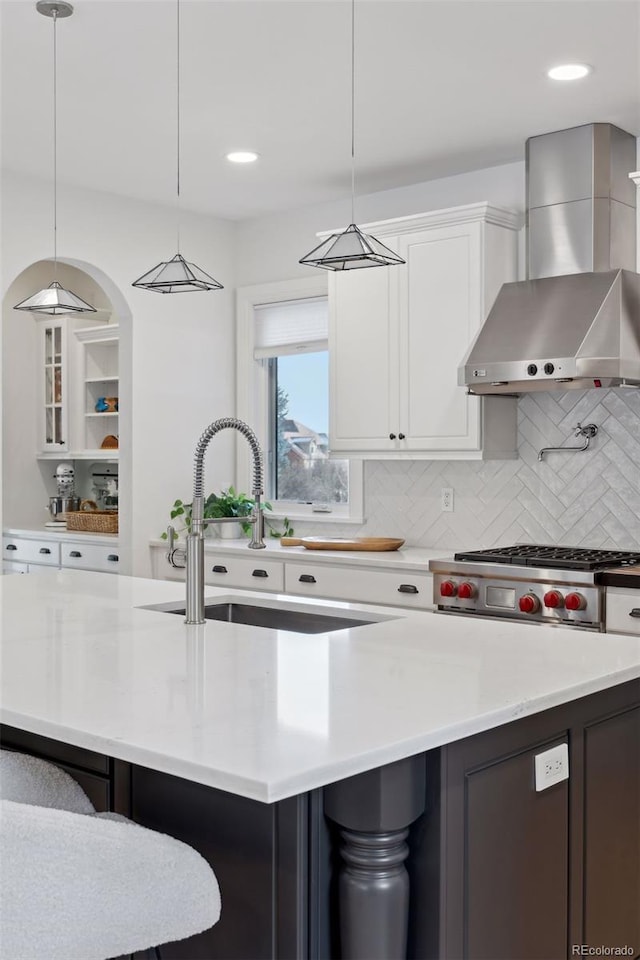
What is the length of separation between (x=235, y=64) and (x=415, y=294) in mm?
1456

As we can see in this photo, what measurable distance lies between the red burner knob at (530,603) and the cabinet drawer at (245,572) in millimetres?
1386

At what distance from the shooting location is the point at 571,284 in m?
4.11

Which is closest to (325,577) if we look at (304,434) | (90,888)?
(304,434)

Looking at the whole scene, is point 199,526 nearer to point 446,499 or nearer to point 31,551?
point 446,499

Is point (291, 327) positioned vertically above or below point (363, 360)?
above

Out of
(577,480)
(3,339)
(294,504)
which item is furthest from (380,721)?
(3,339)

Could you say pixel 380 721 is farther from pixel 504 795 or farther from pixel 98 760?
pixel 98 760

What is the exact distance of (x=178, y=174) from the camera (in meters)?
4.73

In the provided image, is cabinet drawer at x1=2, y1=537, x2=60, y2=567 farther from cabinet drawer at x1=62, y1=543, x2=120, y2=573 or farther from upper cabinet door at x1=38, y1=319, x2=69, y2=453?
upper cabinet door at x1=38, y1=319, x2=69, y2=453

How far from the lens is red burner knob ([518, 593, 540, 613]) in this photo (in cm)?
383

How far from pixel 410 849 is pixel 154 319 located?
4.18 metres

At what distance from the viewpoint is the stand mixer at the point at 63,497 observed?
22.4 feet

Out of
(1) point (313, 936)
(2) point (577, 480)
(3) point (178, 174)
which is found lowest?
(1) point (313, 936)

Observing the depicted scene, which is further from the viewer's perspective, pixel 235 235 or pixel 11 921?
pixel 235 235
